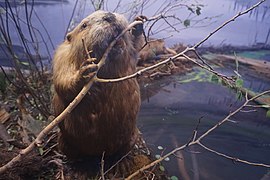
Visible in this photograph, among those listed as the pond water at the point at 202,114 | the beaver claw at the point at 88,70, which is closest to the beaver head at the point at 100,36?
the beaver claw at the point at 88,70

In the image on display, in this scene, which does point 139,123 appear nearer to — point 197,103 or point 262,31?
point 197,103

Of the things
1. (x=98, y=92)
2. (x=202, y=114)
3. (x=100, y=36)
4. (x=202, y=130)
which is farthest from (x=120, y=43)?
(x=202, y=114)

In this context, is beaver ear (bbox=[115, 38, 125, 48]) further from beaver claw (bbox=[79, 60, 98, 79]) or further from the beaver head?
beaver claw (bbox=[79, 60, 98, 79])

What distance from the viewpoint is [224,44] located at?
201 inches

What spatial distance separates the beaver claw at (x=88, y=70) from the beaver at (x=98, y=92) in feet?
0.44

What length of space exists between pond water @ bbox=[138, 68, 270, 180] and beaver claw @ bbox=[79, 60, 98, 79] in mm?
671

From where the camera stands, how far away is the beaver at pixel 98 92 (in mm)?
1479

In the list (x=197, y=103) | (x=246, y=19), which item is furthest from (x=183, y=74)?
(x=246, y=19)

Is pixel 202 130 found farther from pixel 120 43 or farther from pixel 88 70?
pixel 88 70

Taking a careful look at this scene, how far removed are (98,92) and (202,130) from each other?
1335 millimetres

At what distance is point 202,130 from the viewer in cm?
249

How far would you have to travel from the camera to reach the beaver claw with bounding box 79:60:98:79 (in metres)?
1.23

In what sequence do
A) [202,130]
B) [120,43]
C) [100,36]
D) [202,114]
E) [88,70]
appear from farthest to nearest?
[202,114]
[202,130]
[120,43]
[100,36]
[88,70]

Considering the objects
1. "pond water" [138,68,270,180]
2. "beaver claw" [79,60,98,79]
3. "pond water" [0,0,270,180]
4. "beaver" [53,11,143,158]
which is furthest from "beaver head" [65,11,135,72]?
"pond water" [0,0,270,180]
